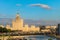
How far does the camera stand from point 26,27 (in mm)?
82312

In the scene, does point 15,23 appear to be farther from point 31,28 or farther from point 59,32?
point 59,32

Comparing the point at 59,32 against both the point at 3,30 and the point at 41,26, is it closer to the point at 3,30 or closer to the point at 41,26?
the point at 3,30

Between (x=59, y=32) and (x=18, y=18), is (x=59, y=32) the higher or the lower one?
the lower one

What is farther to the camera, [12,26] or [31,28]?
[31,28]

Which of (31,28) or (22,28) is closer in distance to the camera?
(22,28)

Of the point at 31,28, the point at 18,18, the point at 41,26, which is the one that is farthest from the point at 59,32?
the point at 41,26

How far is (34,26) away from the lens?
91.5m

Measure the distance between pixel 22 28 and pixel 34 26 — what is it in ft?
38.5

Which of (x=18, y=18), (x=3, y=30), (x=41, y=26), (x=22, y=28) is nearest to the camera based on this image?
(x=3, y=30)

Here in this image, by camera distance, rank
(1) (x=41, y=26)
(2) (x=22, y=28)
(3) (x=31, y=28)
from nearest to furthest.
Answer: (2) (x=22, y=28) < (3) (x=31, y=28) < (1) (x=41, y=26)

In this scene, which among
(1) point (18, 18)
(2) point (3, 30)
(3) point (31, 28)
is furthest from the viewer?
(3) point (31, 28)

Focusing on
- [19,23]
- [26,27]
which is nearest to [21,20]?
[19,23]

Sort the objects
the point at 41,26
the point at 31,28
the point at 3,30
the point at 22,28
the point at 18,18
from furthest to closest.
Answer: the point at 41,26 < the point at 31,28 < the point at 22,28 < the point at 18,18 < the point at 3,30

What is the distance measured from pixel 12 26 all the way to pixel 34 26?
16112 mm
